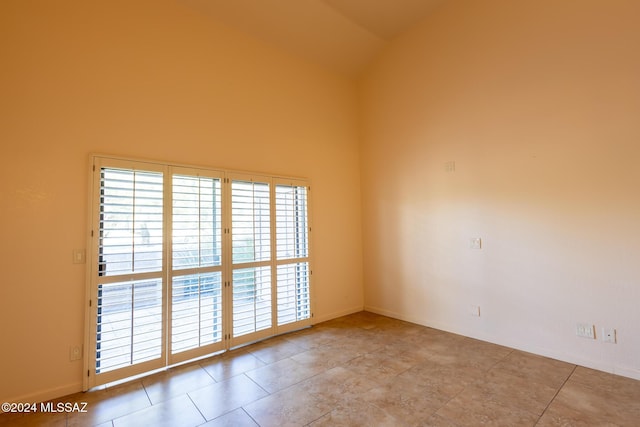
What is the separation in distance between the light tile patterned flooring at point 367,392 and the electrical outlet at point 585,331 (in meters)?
0.31

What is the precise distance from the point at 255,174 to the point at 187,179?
845mm

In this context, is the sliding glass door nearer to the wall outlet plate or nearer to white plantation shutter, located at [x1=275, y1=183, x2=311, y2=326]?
white plantation shutter, located at [x1=275, y1=183, x2=311, y2=326]

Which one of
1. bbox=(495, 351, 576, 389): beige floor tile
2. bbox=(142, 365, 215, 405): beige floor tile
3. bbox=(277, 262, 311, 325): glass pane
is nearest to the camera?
bbox=(142, 365, 215, 405): beige floor tile

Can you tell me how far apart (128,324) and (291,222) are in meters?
2.18

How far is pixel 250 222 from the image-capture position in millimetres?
3701

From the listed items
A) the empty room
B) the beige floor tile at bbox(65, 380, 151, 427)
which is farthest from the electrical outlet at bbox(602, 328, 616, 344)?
the beige floor tile at bbox(65, 380, 151, 427)

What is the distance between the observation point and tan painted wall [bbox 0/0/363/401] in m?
2.44

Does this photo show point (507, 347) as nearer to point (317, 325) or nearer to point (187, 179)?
point (317, 325)

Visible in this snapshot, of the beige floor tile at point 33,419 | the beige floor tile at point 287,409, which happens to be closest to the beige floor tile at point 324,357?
the beige floor tile at point 287,409

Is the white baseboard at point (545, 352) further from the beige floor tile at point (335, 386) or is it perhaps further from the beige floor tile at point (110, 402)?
the beige floor tile at point (110, 402)

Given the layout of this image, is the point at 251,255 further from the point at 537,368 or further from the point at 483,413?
the point at 537,368

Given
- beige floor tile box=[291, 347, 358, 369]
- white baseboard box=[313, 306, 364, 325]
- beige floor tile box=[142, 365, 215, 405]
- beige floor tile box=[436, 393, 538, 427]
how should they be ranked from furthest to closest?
1. white baseboard box=[313, 306, 364, 325]
2. beige floor tile box=[291, 347, 358, 369]
3. beige floor tile box=[142, 365, 215, 405]
4. beige floor tile box=[436, 393, 538, 427]

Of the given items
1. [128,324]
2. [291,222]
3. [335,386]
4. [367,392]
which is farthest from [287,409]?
[291,222]

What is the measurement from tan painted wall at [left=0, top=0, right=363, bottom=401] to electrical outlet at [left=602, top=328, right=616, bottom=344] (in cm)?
387
